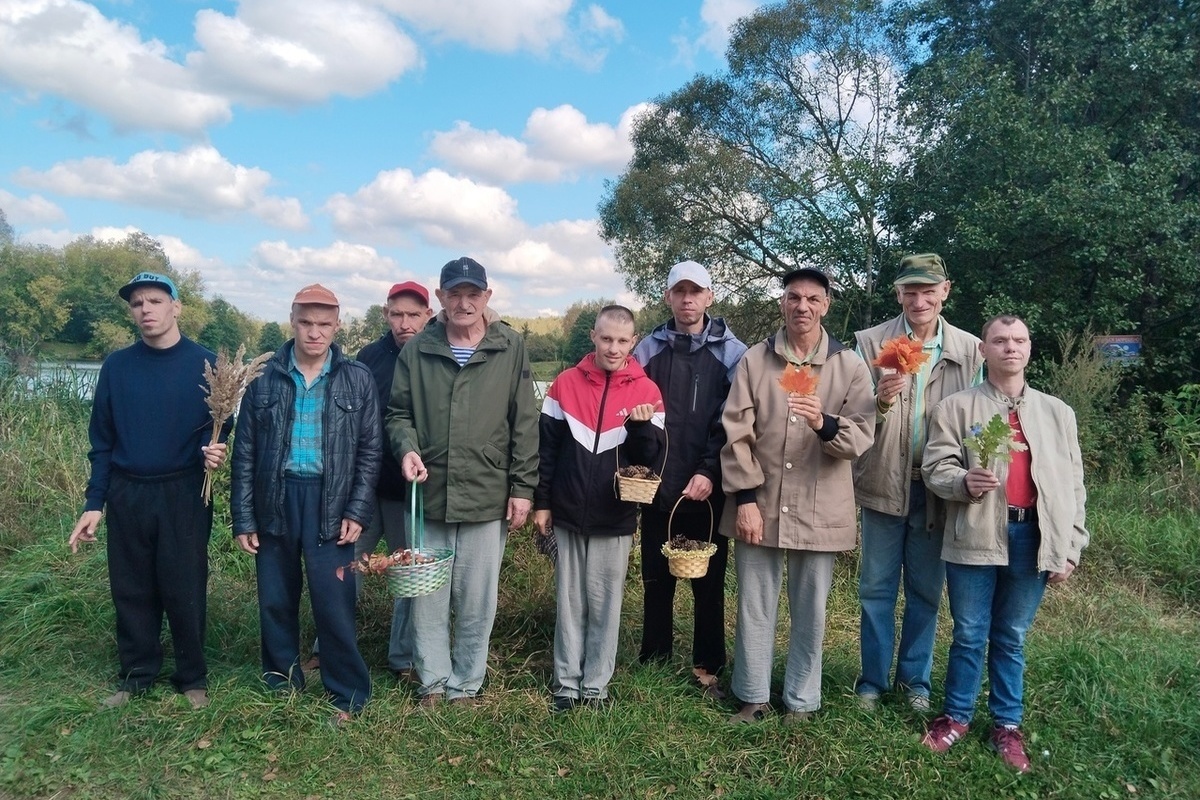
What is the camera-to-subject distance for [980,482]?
3.28 metres

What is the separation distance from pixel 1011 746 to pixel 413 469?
3.05m

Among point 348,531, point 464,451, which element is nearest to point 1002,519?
point 464,451

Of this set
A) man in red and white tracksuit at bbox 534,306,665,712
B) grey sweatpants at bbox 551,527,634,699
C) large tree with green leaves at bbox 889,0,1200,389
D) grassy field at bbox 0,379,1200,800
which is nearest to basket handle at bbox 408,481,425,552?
man in red and white tracksuit at bbox 534,306,665,712

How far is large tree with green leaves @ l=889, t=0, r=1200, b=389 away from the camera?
10578 millimetres

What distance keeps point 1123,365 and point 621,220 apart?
13750mm

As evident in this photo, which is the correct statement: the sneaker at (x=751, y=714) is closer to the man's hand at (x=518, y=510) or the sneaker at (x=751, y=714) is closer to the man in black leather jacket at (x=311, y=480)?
the man's hand at (x=518, y=510)

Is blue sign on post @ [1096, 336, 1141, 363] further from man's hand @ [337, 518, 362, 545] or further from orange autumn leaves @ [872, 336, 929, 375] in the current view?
man's hand @ [337, 518, 362, 545]

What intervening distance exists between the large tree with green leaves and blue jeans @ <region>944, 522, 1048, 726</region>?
29.9 ft

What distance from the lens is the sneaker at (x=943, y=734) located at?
11.6 feet

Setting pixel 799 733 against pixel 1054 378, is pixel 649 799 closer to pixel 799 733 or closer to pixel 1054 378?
pixel 799 733

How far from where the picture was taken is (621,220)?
21.1 m

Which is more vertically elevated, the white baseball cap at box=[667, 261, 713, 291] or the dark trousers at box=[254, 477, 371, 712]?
the white baseball cap at box=[667, 261, 713, 291]

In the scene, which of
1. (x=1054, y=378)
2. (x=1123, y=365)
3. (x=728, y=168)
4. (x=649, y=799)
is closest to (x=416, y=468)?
(x=649, y=799)

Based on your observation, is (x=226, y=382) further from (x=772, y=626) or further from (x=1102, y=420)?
(x=1102, y=420)
